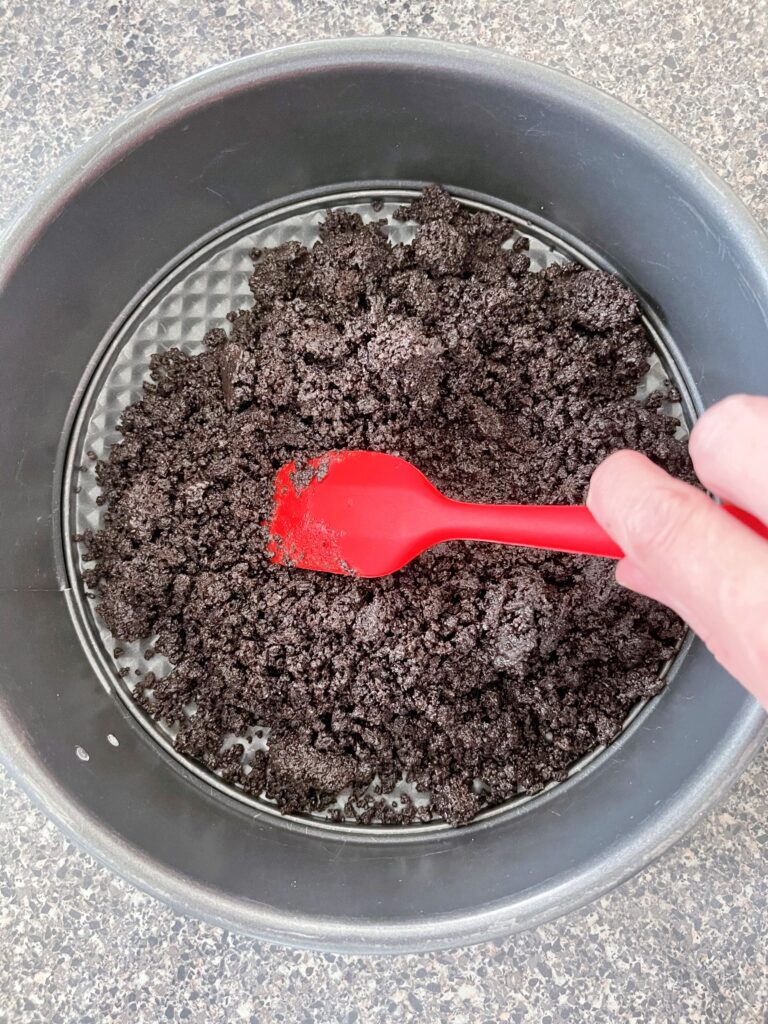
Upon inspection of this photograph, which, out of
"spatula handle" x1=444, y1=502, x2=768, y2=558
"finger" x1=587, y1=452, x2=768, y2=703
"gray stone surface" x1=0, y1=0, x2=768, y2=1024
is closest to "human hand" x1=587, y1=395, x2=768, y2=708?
"finger" x1=587, y1=452, x2=768, y2=703

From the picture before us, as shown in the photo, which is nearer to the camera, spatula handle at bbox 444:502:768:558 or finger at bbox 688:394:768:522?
A: finger at bbox 688:394:768:522

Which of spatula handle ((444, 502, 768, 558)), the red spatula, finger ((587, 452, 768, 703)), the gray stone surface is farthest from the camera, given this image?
the gray stone surface

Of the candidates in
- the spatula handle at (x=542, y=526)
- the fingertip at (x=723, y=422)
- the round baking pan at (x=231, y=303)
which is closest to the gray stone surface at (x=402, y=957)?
the round baking pan at (x=231, y=303)

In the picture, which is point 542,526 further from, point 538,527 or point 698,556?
point 698,556

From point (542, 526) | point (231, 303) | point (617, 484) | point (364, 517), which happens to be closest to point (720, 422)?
point (617, 484)

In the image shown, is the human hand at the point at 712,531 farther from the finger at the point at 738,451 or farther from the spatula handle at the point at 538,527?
the spatula handle at the point at 538,527

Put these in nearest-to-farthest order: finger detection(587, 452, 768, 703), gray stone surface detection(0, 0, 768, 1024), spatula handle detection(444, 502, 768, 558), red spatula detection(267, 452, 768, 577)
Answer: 1. finger detection(587, 452, 768, 703)
2. spatula handle detection(444, 502, 768, 558)
3. red spatula detection(267, 452, 768, 577)
4. gray stone surface detection(0, 0, 768, 1024)

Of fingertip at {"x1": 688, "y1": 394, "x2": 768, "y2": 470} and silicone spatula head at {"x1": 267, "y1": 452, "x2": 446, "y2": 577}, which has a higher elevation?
silicone spatula head at {"x1": 267, "y1": 452, "x2": 446, "y2": 577}

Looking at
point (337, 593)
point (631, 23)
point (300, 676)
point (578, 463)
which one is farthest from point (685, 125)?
point (300, 676)

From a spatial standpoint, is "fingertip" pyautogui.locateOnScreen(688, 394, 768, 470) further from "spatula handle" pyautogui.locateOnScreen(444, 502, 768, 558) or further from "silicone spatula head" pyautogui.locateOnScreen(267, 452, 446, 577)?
"silicone spatula head" pyautogui.locateOnScreen(267, 452, 446, 577)
